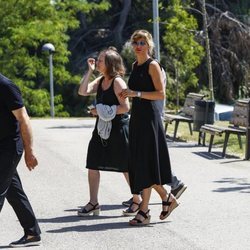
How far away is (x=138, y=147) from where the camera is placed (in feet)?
28.0

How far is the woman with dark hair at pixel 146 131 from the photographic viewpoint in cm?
847

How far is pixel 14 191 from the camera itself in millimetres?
7371

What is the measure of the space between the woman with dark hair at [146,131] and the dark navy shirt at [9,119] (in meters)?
1.71

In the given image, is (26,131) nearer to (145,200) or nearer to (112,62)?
(145,200)

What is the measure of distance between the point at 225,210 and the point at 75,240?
7.08ft

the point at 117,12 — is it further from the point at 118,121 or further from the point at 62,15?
the point at 118,121

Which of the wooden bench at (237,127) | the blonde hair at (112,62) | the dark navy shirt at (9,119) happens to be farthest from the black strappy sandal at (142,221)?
the wooden bench at (237,127)

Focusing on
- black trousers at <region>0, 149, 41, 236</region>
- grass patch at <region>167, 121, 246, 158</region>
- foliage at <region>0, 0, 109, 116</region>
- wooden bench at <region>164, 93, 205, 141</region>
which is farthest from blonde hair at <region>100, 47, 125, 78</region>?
foliage at <region>0, 0, 109, 116</region>

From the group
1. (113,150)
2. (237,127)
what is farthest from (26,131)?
(237,127)

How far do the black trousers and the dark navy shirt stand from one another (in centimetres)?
7

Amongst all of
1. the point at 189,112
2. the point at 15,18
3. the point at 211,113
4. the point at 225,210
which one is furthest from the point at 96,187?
the point at 15,18

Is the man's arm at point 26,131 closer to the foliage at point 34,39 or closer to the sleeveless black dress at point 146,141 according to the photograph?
the sleeveless black dress at point 146,141

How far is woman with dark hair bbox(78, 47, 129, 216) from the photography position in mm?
9031

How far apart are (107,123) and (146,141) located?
75 cm
